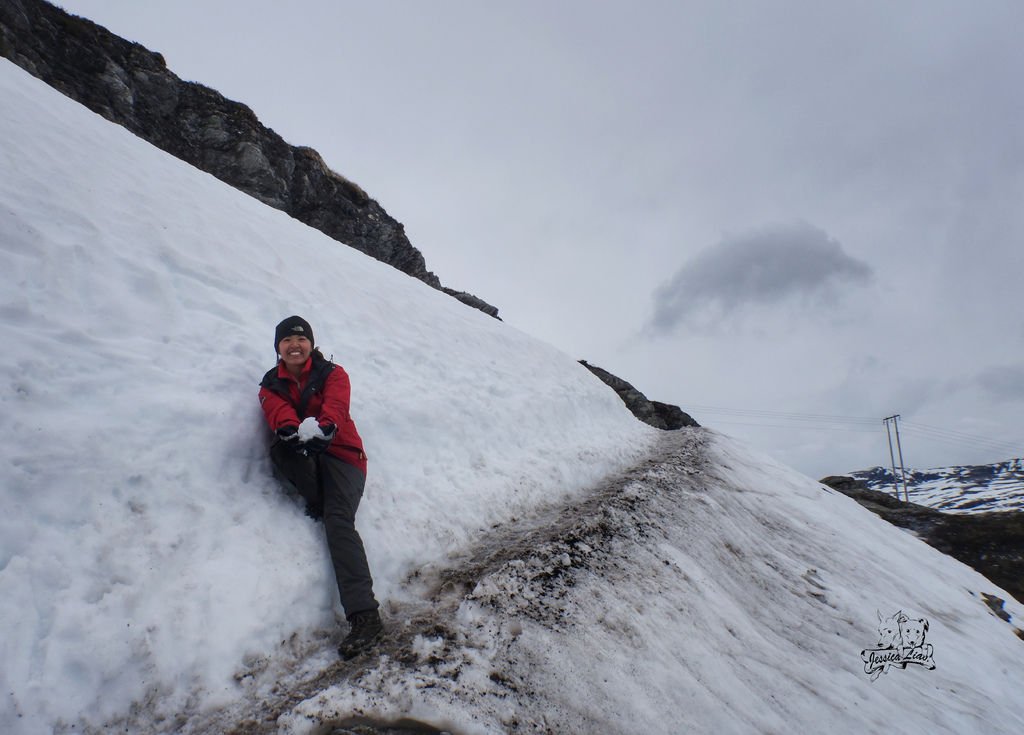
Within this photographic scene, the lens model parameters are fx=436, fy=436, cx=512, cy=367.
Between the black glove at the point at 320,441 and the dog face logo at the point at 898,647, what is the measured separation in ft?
22.1

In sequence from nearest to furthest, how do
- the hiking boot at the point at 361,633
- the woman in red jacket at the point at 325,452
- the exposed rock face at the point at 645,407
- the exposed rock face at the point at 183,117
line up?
the hiking boot at the point at 361,633 → the woman in red jacket at the point at 325,452 → the exposed rock face at the point at 183,117 → the exposed rock face at the point at 645,407

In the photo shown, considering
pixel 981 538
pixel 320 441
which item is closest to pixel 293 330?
pixel 320 441

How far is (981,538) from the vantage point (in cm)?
1539

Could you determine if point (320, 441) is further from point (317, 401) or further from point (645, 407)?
point (645, 407)

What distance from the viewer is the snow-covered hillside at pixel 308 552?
3.06 metres

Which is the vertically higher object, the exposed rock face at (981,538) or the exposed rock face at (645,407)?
the exposed rock face at (645,407)

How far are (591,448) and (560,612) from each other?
6.93 metres

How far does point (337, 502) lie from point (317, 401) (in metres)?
1.13

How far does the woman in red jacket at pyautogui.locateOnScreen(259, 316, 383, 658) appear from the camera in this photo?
3.88 meters

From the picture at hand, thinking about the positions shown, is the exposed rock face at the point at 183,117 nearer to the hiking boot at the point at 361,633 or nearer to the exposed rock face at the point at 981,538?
the exposed rock face at the point at 981,538

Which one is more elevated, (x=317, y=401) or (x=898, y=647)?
(x=317, y=401)

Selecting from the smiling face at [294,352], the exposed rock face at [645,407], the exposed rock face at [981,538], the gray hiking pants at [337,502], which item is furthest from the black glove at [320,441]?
the exposed rock face at [645,407]

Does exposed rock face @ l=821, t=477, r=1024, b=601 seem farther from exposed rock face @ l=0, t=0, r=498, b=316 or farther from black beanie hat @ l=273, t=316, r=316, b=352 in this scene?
exposed rock face @ l=0, t=0, r=498, b=316

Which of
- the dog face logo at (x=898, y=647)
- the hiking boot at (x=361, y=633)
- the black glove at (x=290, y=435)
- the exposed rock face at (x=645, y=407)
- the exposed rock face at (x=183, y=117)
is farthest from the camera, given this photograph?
the exposed rock face at (x=645, y=407)
